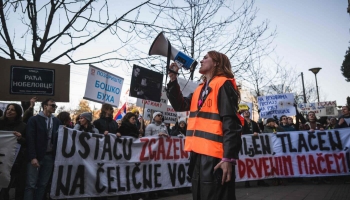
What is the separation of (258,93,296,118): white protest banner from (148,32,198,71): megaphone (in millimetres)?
8204

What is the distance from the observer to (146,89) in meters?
6.90

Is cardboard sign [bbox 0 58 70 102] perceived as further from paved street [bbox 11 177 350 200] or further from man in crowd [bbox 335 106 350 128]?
man in crowd [bbox 335 106 350 128]

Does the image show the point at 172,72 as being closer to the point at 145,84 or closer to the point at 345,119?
the point at 145,84

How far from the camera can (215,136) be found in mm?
2082

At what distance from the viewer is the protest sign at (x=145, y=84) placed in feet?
21.9

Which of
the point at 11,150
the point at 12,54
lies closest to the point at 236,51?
the point at 12,54

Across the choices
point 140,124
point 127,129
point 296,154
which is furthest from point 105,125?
point 296,154

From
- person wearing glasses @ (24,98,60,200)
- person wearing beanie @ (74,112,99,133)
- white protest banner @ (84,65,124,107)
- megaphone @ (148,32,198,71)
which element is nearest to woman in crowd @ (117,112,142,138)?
person wearing beanie @ (74,112,99,133)

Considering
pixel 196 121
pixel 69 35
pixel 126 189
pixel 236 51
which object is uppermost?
pixel 236 51

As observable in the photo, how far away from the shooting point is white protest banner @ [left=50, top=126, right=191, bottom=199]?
4.79 meters

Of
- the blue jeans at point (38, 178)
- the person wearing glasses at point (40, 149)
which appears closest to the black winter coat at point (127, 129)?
the person wearing glasses at point (40, 149)

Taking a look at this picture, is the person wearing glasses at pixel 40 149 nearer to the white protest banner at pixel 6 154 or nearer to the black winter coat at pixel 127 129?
the white protest banner at pixel 6 154

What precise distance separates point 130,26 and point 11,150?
3.33 metres

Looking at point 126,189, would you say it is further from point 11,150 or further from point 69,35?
point 69,35
